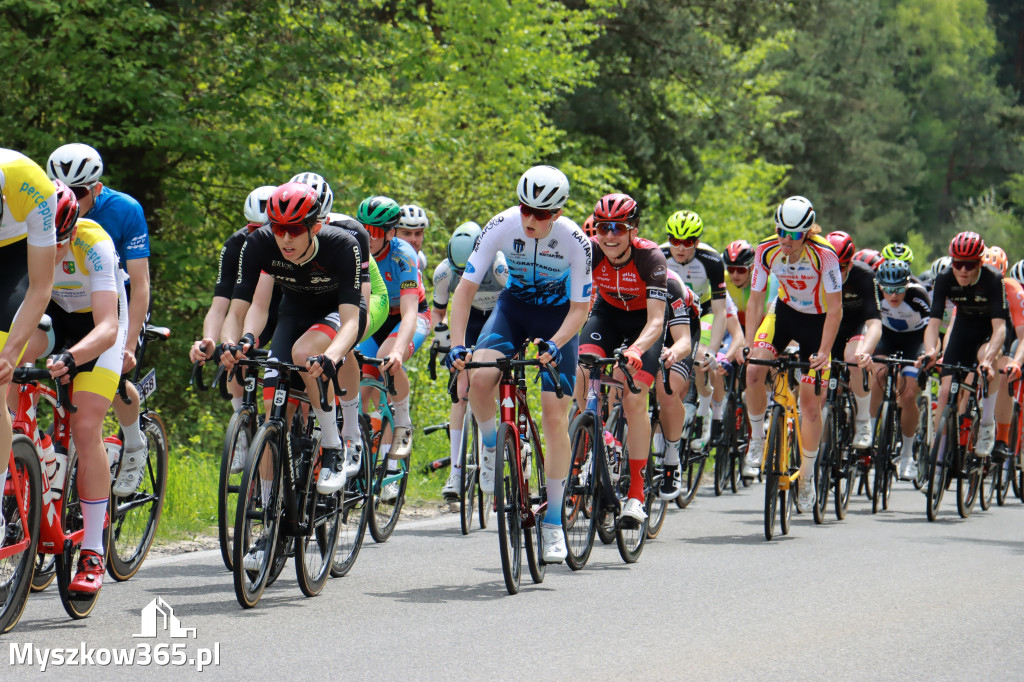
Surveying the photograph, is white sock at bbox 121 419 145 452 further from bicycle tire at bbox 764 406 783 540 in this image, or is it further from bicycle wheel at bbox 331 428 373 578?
bicycle tire at bbox 764 406 783 540

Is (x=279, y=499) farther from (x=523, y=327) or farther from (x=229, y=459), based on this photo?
(x=523, y=327)

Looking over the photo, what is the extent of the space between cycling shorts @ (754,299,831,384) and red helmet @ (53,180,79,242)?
612 cm

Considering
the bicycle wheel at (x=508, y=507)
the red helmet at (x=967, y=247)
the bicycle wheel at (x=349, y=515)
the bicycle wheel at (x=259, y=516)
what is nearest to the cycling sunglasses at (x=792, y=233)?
the red helmet at (x=967, y=247)

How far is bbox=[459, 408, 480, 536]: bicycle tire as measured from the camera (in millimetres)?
9906

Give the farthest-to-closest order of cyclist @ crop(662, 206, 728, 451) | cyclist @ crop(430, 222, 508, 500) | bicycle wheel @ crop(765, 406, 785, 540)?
cyclist @ crop(662, 206, 728, 451), cyclist @ crop(430, 222, 508, 500), bicycle wheel @ crop(765, 406, 785, 540)

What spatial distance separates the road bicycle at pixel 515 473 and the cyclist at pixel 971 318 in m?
5.53

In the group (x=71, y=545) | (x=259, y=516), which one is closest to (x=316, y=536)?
(x=259, y=516)

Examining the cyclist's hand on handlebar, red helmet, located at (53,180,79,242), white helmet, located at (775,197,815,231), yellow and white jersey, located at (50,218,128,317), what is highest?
white helmet, located at (775,197,815,231)

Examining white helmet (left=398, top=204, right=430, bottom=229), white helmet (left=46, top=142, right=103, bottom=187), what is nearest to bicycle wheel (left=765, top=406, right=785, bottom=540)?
white helmet (left=398, top=204, right=430, bottom=229)

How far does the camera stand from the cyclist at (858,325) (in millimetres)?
11141

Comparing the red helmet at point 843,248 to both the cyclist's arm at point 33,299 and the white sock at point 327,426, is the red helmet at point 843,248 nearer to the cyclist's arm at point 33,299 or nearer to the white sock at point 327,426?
the white sock at point 327,426

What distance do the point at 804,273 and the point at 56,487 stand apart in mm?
6288

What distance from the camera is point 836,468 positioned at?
37.4ft

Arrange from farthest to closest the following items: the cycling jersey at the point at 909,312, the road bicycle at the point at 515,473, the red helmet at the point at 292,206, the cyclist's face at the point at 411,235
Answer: the cycling jersey at the point at 909,312, the cyclist's face at the point at 411,235, the road bicycle at the point at 515,473, the red helmet at the point at 292,206
